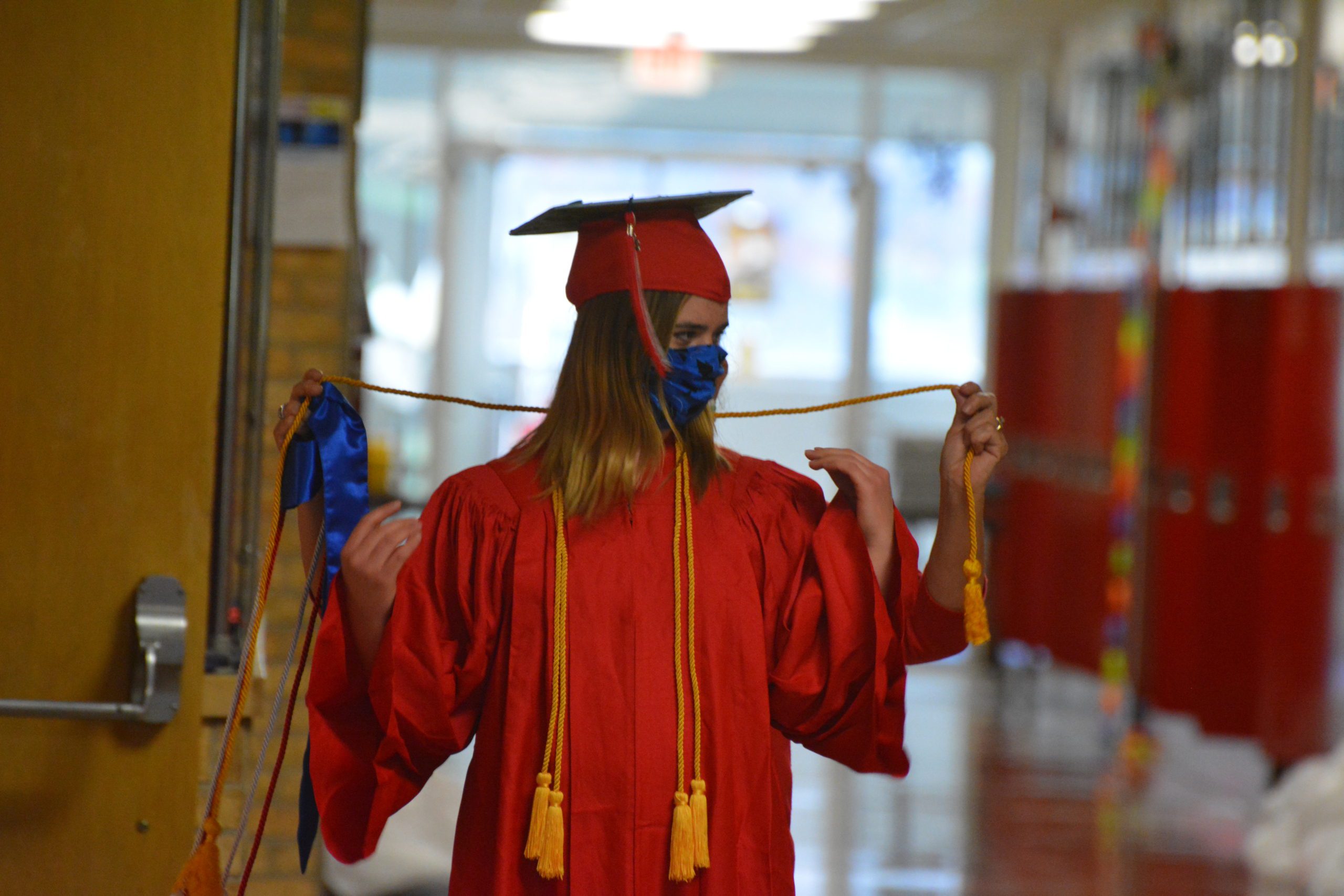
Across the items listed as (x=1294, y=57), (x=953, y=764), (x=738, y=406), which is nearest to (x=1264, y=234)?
(x=1294, y=57)

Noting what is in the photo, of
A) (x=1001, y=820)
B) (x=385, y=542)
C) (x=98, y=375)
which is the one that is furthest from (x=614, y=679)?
(x=1001, y=820)

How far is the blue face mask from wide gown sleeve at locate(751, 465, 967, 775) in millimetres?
146

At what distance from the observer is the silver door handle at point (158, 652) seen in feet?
5.84

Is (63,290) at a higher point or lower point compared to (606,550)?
higher

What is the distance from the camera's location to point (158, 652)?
1.79 m

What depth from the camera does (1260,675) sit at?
5301 mm

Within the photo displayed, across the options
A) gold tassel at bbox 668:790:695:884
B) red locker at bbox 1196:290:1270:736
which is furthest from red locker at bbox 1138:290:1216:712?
gold tassel at bbox 668:790:695:884

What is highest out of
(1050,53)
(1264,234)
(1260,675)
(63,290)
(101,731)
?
(1050,53)

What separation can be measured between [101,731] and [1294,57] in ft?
17.2

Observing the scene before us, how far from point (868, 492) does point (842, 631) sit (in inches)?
6.3

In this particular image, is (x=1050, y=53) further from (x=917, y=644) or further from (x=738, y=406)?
(x=917, y=644)

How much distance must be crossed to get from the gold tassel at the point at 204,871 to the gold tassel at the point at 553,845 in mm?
341

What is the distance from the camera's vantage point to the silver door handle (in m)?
1.78

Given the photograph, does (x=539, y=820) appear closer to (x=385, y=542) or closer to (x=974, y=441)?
(x=385, y=542)
